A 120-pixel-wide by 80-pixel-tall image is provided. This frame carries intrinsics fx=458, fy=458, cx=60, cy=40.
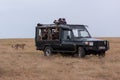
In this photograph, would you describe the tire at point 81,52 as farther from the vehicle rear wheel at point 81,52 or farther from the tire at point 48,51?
the tire at point 48,51

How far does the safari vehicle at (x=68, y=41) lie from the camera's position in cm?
2433

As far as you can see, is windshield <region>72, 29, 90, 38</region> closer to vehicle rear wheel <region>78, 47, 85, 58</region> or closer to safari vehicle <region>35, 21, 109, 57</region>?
safari vehicle <region>35, 21, 109, 57</region>

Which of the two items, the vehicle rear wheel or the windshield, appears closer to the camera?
the vehicle rear wheel

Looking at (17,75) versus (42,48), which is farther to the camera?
(42,48)

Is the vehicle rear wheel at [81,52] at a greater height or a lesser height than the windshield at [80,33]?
lesser

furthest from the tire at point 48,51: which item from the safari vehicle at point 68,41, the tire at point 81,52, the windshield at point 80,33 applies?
the tire at point 81,52

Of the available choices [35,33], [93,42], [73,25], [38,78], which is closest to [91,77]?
[38,78]

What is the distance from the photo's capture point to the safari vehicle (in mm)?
24328

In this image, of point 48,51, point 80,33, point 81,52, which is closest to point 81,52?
point 81,52

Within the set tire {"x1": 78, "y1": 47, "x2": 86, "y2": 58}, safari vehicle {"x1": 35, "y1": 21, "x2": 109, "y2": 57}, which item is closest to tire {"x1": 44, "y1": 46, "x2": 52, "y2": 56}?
safari vehicle {"x1": 35, "y1": 21, "x2": 109, "y2": 57}

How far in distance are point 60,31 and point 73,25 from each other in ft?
2.70

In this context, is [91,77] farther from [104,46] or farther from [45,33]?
[45,33]

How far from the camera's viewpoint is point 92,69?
57.3ft

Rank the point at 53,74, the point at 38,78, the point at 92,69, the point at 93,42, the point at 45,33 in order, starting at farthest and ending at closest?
the point at 45,33, the point at 93,42, the point at 92,69, the point at 53,74, the point at 38,78
